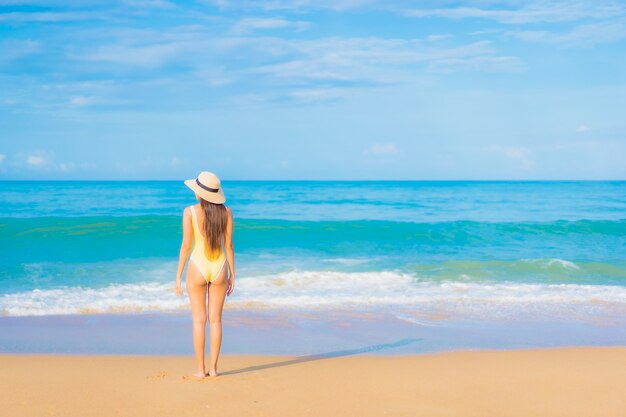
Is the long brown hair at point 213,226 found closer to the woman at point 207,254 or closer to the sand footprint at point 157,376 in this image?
the woman at point 207,254

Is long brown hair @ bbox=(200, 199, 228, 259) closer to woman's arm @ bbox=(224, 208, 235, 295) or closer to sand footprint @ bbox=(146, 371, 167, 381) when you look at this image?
woman's arm @ bbox=(224, 208, 235, 295)

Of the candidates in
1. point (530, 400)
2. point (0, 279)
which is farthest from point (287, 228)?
point (530, 400)

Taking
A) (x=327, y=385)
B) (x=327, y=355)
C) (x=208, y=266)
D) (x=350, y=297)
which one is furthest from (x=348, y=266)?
(x=208, y=266)

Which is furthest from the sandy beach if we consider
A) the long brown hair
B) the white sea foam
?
the white sea foam

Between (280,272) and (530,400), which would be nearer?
(530,400)

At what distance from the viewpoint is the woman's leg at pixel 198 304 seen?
17.2ft

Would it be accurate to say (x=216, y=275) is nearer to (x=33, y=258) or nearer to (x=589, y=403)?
(x=589, y=403)

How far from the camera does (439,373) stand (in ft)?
18.5

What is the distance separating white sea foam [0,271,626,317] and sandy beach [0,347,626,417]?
103 inches

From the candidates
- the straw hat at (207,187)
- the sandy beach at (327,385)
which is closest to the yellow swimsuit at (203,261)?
the straw hat at (207,187)

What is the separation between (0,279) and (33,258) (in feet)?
13.2

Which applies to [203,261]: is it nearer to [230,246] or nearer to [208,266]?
[208,266]

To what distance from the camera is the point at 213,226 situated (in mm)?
5137

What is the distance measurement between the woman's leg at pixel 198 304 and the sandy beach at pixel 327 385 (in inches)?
8.5
